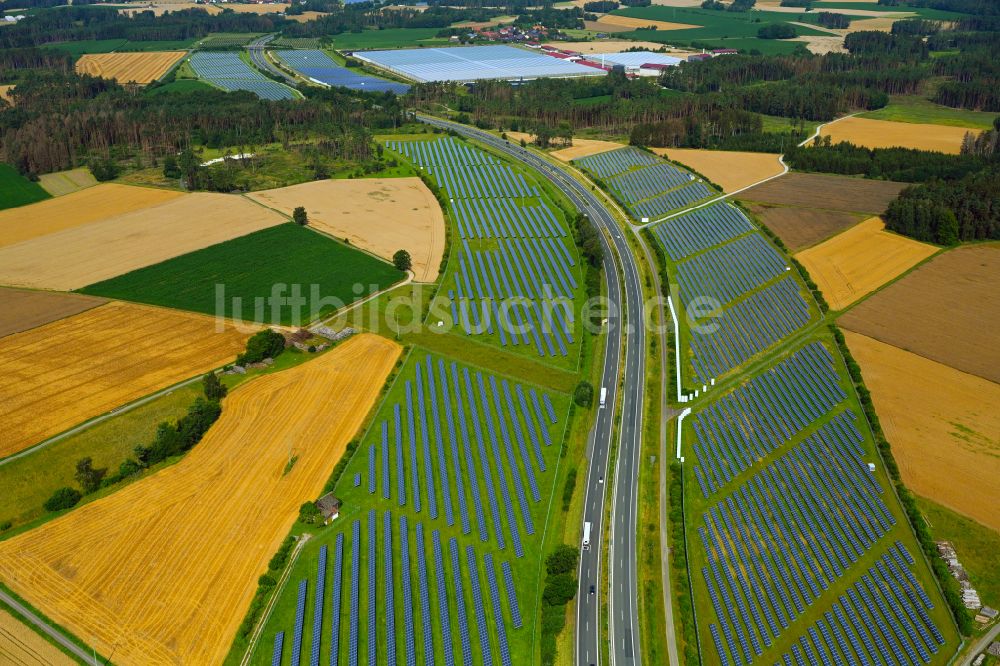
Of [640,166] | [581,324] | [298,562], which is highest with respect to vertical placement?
[640,166]

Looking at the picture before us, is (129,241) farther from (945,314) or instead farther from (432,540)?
(945,314)

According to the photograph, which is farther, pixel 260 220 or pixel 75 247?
pixel 260 220

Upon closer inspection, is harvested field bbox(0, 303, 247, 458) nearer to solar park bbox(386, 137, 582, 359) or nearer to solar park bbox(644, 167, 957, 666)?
solar park bbox(386, 137, 582, 359)

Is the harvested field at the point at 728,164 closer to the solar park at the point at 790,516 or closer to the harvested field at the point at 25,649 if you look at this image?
the solar park at the point at 790,516

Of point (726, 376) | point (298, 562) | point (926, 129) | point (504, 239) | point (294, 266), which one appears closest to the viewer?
point (298, 562)

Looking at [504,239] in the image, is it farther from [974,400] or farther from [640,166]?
[974,400]

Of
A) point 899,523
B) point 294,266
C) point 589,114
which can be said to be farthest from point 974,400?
point 589,114

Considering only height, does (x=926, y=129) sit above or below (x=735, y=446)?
above
